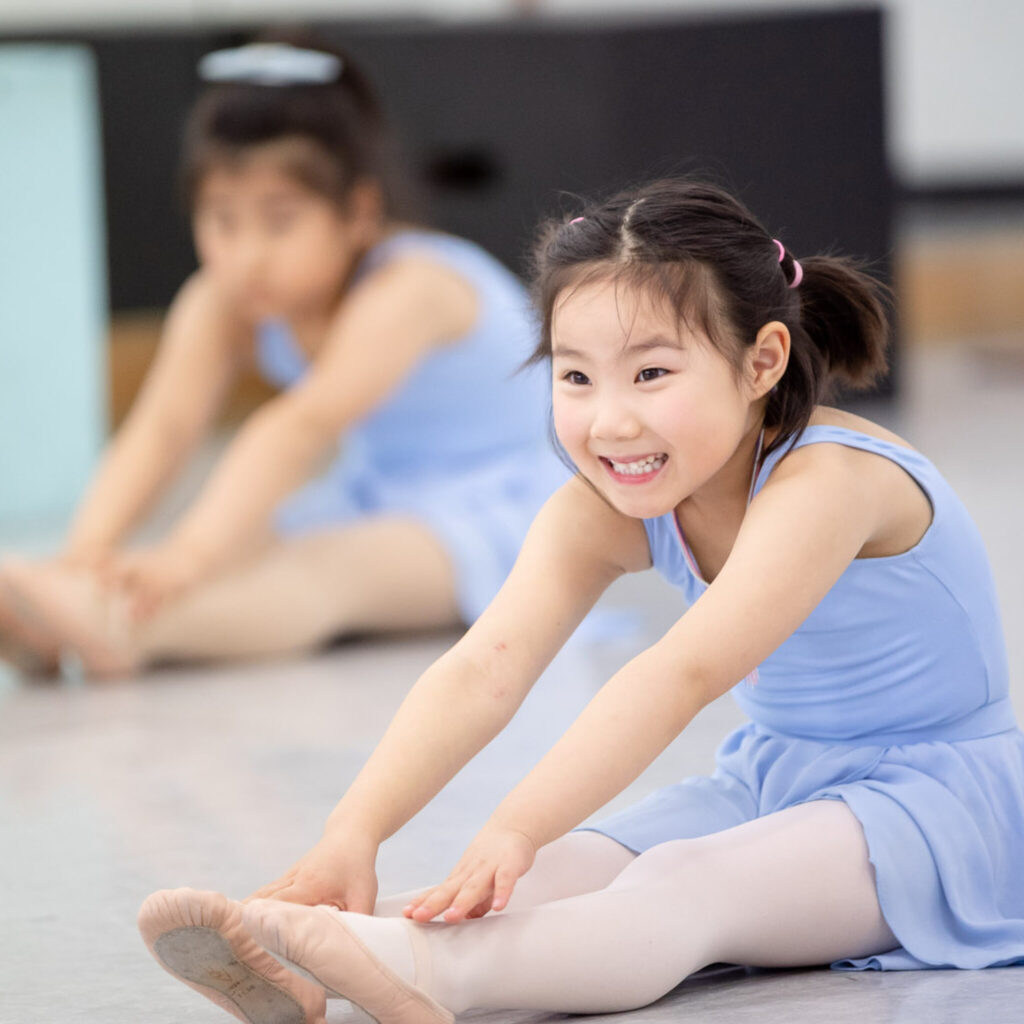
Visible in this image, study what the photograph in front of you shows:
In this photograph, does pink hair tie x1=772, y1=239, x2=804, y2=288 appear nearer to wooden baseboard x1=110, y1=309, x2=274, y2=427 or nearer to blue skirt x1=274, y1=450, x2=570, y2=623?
blue skirt x1=274, y1=450, x2=570, y2=623

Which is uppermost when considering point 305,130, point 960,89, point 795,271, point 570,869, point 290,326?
point 960,89

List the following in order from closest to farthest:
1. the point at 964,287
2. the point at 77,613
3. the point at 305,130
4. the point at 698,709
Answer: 1. the point at 698,709
2. the point at 77,613
3. the point at 305,130
4. the point at 964,287

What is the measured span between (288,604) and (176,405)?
0.31m

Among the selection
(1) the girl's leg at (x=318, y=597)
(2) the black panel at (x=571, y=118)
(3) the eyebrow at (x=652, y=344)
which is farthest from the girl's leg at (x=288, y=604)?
(2) the black panel at (x=571, y=118)

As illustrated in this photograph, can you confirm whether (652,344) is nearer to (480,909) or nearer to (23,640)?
(480,909)

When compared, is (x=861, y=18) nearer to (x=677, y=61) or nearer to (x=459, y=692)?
(x=677, y=61)

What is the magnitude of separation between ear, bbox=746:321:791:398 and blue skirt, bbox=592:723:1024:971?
224mm

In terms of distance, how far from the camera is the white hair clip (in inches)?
83.8

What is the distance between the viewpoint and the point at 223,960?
34.3 inches

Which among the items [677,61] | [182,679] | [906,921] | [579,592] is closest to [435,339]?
[182,679]

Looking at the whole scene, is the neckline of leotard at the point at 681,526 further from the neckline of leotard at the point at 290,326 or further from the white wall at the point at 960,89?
the white wall at the point at 960,89

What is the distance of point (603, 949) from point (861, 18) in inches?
142

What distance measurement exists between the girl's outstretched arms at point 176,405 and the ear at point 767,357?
1286 mm

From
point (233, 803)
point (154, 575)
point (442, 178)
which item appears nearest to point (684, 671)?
point (233, 803)
